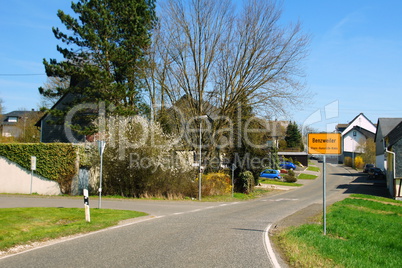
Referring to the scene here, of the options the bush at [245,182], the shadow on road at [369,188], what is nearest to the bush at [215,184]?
the bush at [245,182]

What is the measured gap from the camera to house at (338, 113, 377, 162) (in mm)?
88938

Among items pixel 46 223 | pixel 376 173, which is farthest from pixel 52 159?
pixel 376 173

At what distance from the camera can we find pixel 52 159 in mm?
28359

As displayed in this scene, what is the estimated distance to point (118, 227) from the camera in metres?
12.9

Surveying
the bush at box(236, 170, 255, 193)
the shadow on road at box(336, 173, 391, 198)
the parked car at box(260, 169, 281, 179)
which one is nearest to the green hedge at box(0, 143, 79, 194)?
the bush at box(236, 170, 255, 193)

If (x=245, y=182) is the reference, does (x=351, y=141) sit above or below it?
above

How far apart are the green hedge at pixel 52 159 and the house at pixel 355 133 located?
7096 centimetres

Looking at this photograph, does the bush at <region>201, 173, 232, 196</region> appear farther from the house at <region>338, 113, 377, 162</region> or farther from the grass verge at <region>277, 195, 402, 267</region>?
the house at <region>338, 113, 377, 162</region>

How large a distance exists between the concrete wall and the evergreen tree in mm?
6341

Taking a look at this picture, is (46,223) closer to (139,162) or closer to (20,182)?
(139,162)

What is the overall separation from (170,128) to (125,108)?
12.9 feet

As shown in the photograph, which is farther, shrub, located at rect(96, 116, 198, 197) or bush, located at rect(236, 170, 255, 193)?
bush, located at rect(236, 170, 255, 193)

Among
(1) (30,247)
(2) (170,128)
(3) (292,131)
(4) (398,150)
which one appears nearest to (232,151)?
(2) (170,128)

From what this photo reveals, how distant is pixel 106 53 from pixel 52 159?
8930 millimetres
